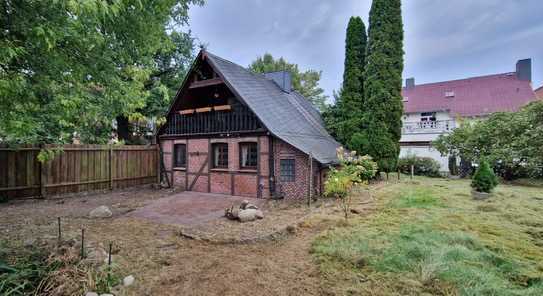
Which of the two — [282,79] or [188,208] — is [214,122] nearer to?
[188,208]

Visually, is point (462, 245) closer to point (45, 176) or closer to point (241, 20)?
point (45, 176)

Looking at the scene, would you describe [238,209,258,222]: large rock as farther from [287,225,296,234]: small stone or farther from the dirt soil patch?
[287,225,296,234]: small stone

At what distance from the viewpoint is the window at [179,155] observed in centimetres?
1194

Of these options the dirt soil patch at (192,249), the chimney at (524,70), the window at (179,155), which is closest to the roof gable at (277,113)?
the window at (179,155)

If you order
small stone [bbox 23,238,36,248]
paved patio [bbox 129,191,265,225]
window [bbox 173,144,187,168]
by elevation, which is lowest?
paved patio [bbox 129,191,265,225]

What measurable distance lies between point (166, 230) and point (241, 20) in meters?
12.9

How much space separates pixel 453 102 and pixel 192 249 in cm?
2390

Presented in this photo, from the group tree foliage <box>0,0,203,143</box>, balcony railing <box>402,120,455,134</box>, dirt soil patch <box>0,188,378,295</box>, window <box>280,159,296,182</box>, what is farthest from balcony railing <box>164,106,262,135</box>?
balcony railing <box>402,120,455,134</box>

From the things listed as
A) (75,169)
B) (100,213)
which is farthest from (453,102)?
(75,169)

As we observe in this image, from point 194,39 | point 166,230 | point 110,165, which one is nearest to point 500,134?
point 166,230

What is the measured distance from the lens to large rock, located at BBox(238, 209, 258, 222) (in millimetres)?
6441

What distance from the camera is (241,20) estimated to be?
15.0 metres

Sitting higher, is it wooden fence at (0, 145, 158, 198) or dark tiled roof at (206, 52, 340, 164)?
dark tiled roof at (206, 52, 340, 164)

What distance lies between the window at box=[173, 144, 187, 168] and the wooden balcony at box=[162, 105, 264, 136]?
2.07 feet
